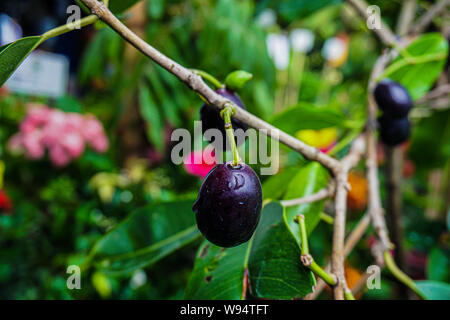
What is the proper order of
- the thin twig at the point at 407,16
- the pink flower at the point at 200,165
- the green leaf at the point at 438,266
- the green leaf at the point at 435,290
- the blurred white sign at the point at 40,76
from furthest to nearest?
1. the blurred white sign at the point at 40,76
2. the pink flower at the point at 200,165
3. the thin twig at the point at 407,16
4. the green leaf at the point at 438,266
5. the green leaf at the point at 435,290

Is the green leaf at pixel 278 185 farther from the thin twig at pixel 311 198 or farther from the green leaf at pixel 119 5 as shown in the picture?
the green leaf at pixel 119 5

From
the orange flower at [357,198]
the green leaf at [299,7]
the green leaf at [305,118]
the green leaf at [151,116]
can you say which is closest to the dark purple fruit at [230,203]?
the green leaf at [305,118]

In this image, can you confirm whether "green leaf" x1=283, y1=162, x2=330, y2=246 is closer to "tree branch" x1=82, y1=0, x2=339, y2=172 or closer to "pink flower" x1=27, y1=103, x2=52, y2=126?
"tree branch" x1=82, y1=0, x2=339, y2=172
